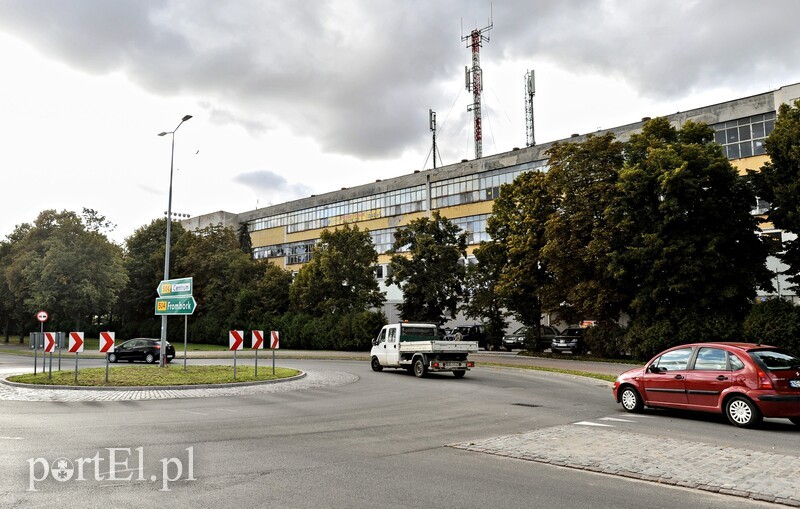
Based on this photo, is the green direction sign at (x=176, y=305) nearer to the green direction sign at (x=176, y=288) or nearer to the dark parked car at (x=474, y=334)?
the green direction sign at (x=176, y=288)

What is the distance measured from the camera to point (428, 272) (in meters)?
44.2

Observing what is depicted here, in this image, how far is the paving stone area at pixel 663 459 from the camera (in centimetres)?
667

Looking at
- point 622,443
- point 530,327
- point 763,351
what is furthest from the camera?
point 530,327

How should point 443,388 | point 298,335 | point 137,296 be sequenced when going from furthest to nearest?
point 137,296, point 298,335, point 443,388

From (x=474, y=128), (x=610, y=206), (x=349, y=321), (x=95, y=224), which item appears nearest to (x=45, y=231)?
(x=95, y=224)

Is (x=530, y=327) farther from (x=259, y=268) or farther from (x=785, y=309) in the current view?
(x=259, y=268)

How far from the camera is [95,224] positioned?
59.0 meters

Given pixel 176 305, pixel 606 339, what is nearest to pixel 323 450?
pixel 176 305

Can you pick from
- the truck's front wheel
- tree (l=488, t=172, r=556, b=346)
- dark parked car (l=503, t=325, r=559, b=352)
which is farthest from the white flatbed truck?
dark parked car (l=503, t=325, r=559, b=352)

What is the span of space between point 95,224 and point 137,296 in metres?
10.6

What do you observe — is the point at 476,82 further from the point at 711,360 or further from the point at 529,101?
the point at 711,360

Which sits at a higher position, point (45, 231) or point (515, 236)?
point (45, 231)

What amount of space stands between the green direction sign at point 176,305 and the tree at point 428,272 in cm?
2162

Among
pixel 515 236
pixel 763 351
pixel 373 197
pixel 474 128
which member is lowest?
pixel 763 351
